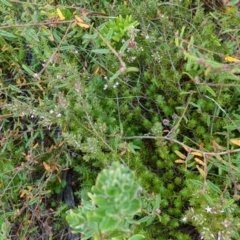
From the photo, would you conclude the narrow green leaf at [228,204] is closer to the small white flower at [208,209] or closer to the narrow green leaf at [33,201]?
the small white flower at [208,209]

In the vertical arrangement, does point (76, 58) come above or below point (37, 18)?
below

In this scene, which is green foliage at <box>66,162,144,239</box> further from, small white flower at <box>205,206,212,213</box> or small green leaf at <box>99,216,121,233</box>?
small white flower at <box>205,206,212,213</box>

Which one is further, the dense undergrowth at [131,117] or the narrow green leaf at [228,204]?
the dense undergrowth at [131,117]

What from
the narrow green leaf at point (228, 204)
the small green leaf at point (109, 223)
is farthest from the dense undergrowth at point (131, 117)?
the small green leaf at point (109, 223)

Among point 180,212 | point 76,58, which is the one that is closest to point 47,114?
point 76,58

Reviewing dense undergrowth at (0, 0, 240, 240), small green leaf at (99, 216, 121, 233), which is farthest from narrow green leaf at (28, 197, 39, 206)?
small green leaf at (99, 216, 121, 233)

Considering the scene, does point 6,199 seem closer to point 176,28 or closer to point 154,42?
point 154,42

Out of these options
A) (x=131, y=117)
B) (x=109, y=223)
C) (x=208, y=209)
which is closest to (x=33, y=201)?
(x=131, y=117)

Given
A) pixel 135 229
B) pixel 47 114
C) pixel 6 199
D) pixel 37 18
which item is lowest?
pixel 6 199
